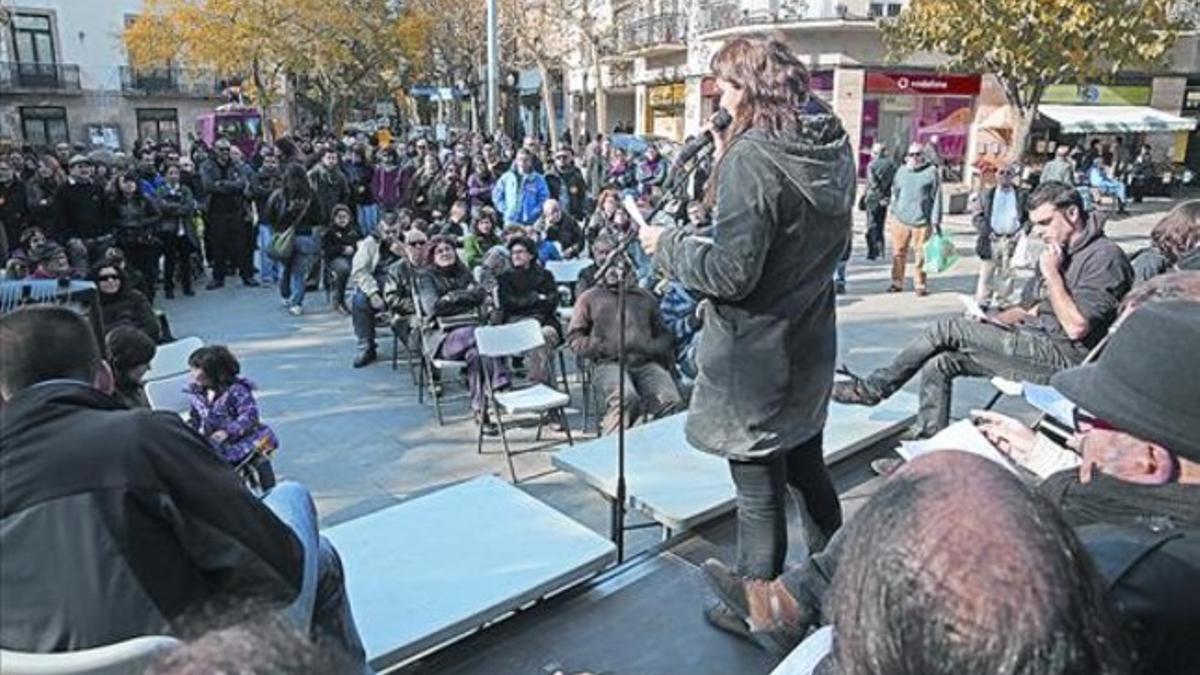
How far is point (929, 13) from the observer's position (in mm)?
15320

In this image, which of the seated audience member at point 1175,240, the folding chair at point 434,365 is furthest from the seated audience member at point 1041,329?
the folding chair at point 434,365

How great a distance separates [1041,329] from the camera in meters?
4.43

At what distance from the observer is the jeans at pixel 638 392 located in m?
5.62

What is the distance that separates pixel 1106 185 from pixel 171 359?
781 inches

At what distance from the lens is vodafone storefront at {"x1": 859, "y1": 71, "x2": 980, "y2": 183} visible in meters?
23.3

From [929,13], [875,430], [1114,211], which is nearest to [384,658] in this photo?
[875,430]

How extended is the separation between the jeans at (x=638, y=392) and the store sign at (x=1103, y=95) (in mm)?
22860

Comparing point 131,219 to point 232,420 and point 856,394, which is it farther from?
point 856,394

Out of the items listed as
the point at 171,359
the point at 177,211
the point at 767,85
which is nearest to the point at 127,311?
the point at 171,359

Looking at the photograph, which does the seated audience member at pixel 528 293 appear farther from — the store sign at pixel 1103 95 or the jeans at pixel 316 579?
the store sign at pixel 1103 95

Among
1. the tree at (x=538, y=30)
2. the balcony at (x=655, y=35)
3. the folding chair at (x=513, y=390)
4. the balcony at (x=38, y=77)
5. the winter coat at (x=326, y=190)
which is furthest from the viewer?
the balcony at (x=38, y=77)

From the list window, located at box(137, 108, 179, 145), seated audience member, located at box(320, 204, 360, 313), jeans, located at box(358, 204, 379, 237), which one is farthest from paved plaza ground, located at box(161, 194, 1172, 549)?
window, located at box(137, 108, 179, 145)

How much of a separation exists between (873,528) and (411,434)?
17.8 ft

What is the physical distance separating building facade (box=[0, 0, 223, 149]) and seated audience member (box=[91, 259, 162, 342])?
2929 cm
